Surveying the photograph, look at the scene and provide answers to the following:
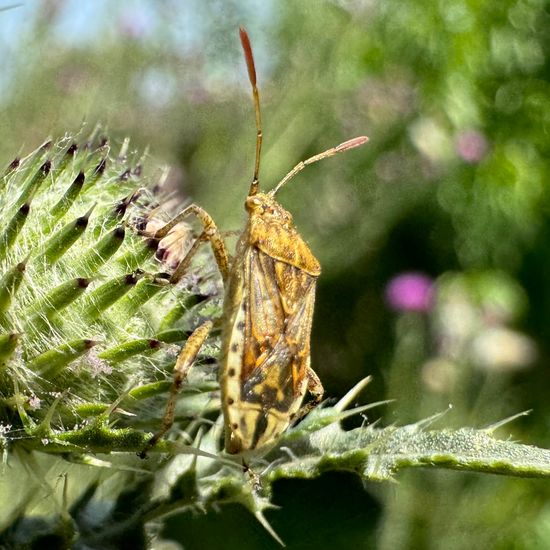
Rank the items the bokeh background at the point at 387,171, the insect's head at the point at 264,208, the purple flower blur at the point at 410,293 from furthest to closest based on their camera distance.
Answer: the purple flower blur at the point at 410,293
the bokeh background at the point at 387,171
the insect's head at the point at 264,208

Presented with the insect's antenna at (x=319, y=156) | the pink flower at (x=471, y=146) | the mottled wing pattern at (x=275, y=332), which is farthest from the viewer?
the pink flower at (x=471, y=146)

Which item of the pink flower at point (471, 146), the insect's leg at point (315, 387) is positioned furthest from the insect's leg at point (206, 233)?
the pink flower at point (471, 146)

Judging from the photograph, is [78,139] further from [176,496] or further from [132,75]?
[132,75]

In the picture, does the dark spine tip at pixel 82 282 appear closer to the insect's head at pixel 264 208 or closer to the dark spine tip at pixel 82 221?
the dark spine tip at pixel 82 221

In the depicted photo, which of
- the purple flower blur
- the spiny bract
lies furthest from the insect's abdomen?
the purple flower blur

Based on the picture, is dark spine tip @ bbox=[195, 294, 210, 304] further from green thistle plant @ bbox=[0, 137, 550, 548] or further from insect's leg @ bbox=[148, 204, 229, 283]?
insect's leg @ bbox=[148, 204, 229, 283]

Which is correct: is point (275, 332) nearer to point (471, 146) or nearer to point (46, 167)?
point (46, 167)

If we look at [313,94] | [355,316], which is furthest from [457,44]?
[355,316]

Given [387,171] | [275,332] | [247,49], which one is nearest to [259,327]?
[275,332]
